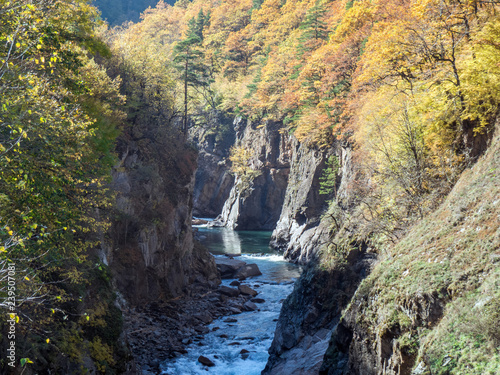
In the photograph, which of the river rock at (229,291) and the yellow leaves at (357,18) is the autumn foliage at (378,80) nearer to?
the yellow leaves at (357,18)

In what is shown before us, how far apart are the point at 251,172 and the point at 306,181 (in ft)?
60.9

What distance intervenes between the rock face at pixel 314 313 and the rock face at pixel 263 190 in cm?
3950

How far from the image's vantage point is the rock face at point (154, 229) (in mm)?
20141

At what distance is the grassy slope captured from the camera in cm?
575

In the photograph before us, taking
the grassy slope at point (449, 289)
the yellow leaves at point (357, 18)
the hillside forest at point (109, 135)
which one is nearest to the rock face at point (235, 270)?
the hillside forest at point (109, 135)

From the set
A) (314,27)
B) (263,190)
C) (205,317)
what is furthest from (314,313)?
(263,190)

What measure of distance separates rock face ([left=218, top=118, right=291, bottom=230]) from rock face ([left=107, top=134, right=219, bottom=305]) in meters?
27.3

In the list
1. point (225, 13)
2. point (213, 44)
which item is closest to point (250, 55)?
point (213, 44)

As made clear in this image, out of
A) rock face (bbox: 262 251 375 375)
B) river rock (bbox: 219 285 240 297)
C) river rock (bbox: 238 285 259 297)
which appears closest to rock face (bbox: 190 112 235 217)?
river rock (bbox: 238 285 259 297)

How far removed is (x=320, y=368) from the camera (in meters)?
9.98

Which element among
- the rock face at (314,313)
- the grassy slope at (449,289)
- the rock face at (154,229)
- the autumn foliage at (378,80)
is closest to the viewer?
the grassy slope at (449,289)

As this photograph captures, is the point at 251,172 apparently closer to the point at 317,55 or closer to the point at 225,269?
the point at 317,55

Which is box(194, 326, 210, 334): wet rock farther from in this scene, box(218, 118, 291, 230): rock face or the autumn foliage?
box(218, 118, 291, 230): rock face

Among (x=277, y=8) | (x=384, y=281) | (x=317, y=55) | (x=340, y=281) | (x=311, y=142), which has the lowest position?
(x=340, y=281)
